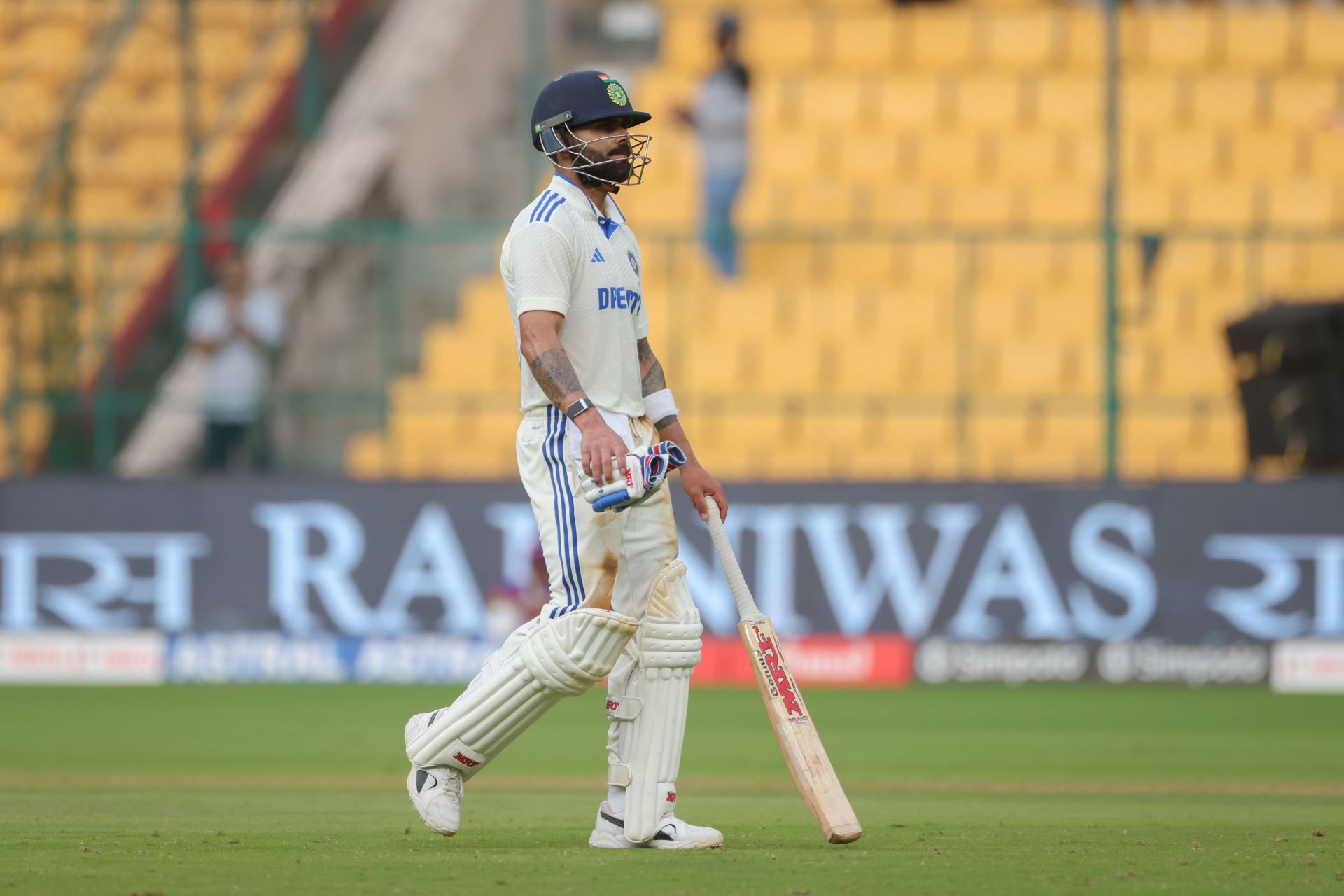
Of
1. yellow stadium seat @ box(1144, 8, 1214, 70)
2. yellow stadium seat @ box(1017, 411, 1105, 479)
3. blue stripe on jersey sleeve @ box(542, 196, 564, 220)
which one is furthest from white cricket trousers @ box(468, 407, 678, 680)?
yellow stadium seat @ box(1144, 8, 1214, 70)

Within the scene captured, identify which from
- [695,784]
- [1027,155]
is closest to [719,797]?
[695,784]

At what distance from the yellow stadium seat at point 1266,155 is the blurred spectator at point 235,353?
8076 mm

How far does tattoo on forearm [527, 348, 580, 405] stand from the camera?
5270 millimetres

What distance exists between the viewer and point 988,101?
17.0m

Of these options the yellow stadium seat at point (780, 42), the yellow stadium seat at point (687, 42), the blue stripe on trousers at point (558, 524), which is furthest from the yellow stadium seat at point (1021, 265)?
the blue stripe on trousers at point (558, 524)

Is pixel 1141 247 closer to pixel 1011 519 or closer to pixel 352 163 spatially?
pixel 1011 519

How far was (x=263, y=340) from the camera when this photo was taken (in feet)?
45.3

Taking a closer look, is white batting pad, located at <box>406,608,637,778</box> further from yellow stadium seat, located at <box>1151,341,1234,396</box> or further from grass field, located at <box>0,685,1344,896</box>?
yellow stadium seat, located at <box>1151,341,1234,396</box>

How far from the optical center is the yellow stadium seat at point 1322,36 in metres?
17.4

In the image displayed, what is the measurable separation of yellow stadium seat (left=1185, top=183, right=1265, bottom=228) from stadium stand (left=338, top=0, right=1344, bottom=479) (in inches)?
0.9

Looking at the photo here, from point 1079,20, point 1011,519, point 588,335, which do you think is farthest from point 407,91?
point 588,335

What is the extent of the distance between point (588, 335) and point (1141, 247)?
8887 mm

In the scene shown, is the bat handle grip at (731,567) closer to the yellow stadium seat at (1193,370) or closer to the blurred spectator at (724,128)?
the yellow stadium seat at (1193,370)

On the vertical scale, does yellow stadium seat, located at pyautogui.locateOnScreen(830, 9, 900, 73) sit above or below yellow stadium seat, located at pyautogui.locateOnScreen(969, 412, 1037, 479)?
above
